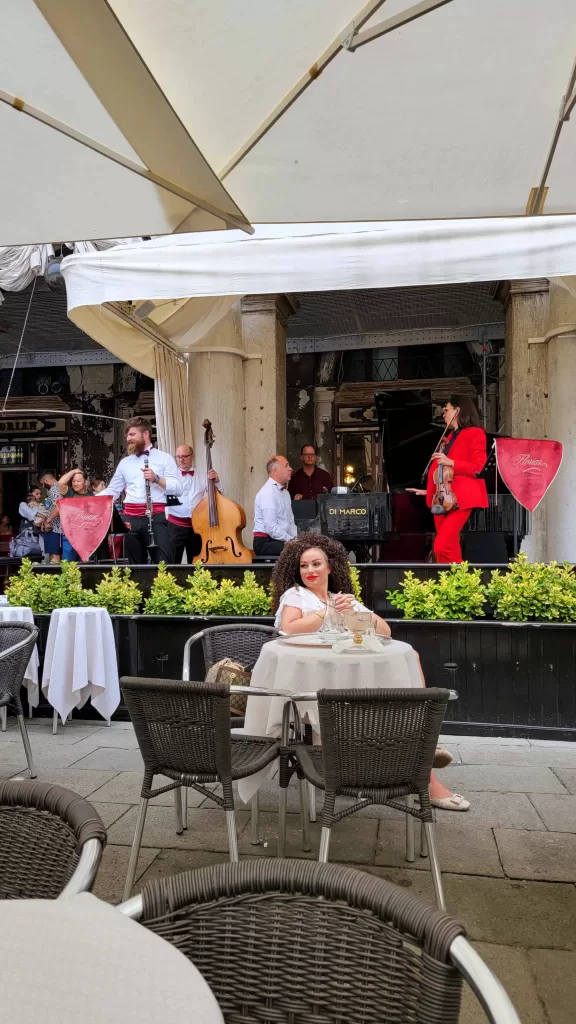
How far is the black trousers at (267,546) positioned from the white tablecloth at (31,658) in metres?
2.70

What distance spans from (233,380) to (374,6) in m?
7.16

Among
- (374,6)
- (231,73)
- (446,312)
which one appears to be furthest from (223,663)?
(446,312)

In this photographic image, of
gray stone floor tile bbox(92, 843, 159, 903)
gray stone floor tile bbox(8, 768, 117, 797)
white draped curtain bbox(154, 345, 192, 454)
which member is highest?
white draped curtain bbox(154, 345, 192, 454)

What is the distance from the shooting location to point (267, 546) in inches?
295

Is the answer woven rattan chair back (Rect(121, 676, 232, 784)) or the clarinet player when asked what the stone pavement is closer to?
woven rattan chair back (Rect(121, 676, 232, 784))

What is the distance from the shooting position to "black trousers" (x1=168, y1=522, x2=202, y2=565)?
7676mm

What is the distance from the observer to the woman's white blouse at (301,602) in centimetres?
362

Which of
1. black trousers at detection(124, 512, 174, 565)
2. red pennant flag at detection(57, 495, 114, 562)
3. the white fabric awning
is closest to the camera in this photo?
the white fabric awning

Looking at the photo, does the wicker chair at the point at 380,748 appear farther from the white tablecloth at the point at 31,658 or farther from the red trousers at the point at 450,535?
the red trousers at the point at 450,535

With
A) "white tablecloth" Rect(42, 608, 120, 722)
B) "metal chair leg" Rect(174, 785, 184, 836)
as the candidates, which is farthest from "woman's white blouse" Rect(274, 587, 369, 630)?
"white tablecloth" Rect(42, 608, 120, 722)

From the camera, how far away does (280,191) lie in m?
3.27

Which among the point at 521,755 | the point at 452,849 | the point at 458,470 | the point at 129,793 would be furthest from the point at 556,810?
the point at 458,470

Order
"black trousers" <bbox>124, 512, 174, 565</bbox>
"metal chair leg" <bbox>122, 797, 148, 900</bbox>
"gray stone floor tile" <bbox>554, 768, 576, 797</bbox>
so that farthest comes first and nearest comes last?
"black trousers" <bbox>124, 512, 174, 565</bbox>
"gray stone floor tile" <bbox>554, 768, 576, 797</bbox>
"metal chair leg" <bbox>122, 797, 148, 900</bbox>

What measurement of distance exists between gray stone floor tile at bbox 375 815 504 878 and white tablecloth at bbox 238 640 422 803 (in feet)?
1.88
